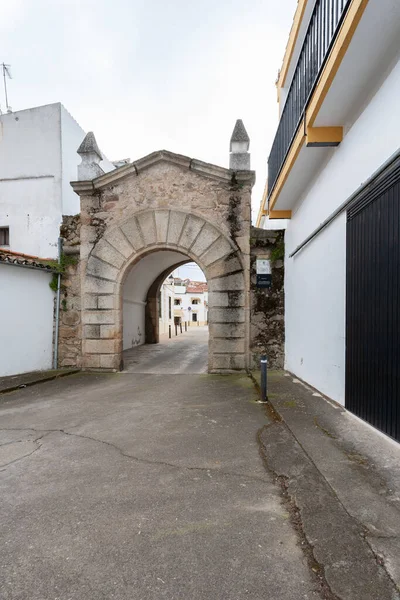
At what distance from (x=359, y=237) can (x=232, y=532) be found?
126 inches

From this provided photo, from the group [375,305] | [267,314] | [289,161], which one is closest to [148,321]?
[267,314]

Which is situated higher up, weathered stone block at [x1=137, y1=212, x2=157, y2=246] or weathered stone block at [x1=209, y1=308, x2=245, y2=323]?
weathered stone block at [x1=137, y1=212, x2=157, y2=246]

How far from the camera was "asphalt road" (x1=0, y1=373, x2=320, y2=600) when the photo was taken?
62.0 inches

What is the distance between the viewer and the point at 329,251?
4.87m

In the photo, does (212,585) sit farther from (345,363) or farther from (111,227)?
(111,227)

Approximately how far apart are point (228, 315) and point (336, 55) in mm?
5013

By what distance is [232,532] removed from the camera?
1.93m

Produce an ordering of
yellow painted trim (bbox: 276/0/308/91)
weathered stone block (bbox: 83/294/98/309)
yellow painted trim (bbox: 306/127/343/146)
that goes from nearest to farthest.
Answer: yellow painted trim (bbox: 306/127/343/146), yellow painted trim (bbox: 276/0/308/91), weathered stone block (bbox: 83/294/98/309)

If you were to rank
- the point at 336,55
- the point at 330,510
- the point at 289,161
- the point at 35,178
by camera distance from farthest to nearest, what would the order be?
the point at 35,178 < the point at 289,161 < the point at 336,55 < the point at 330,510

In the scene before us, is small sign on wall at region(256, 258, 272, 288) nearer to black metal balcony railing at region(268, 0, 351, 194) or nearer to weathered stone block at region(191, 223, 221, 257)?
weathered stone block at region(191, 223, 221, 257)

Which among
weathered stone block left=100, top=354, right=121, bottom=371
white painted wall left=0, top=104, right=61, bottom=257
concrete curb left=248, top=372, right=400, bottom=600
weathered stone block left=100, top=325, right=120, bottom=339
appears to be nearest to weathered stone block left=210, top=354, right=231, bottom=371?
weathered stone block left=100, top=354, right=121, bottom=371

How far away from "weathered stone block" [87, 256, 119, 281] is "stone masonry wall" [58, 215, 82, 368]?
419mm

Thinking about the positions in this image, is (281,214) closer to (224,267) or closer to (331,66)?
(224,267)

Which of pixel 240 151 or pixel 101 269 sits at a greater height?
pixel 240 151
